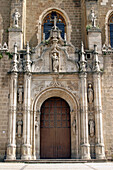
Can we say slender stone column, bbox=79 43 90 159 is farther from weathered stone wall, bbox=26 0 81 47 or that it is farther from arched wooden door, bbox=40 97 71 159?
weathered stone wall, bbox=26 0 81 47

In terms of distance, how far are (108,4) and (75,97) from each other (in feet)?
25.9

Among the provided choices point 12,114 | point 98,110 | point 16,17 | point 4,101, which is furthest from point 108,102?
point 16,17

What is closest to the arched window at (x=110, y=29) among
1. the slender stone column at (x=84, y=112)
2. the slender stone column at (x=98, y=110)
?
the slender stone column at (x=98, y=110)

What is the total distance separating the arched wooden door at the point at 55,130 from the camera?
650 inches

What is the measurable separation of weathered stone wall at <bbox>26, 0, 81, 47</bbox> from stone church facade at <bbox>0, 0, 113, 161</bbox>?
4.54ft

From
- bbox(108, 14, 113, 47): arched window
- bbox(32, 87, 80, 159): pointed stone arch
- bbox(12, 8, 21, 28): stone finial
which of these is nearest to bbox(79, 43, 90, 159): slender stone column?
bbox(32, 87, 80, 159): pointed stone arch

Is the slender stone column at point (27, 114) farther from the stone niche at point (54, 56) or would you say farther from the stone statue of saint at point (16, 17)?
the stone statue of saint at point (16, 17)

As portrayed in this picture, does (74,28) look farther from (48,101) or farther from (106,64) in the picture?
(48,101)

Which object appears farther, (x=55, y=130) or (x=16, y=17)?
(x=16, y=17)

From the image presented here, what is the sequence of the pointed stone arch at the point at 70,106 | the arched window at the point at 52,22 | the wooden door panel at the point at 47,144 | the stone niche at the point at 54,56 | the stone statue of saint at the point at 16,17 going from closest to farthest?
1. the pointed stone arch at the point at 70,106
2. the wooden door panel at the point at 47,144
3. the stone niche at the point at 54,56
4. the stone statue of saint at the point at 16,17
5. the arched window at the point at 52,22

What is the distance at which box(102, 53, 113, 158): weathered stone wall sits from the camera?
635 inches

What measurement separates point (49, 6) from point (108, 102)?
8.67 m

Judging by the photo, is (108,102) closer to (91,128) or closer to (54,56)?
(91,128)

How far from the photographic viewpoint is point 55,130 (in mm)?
16797
